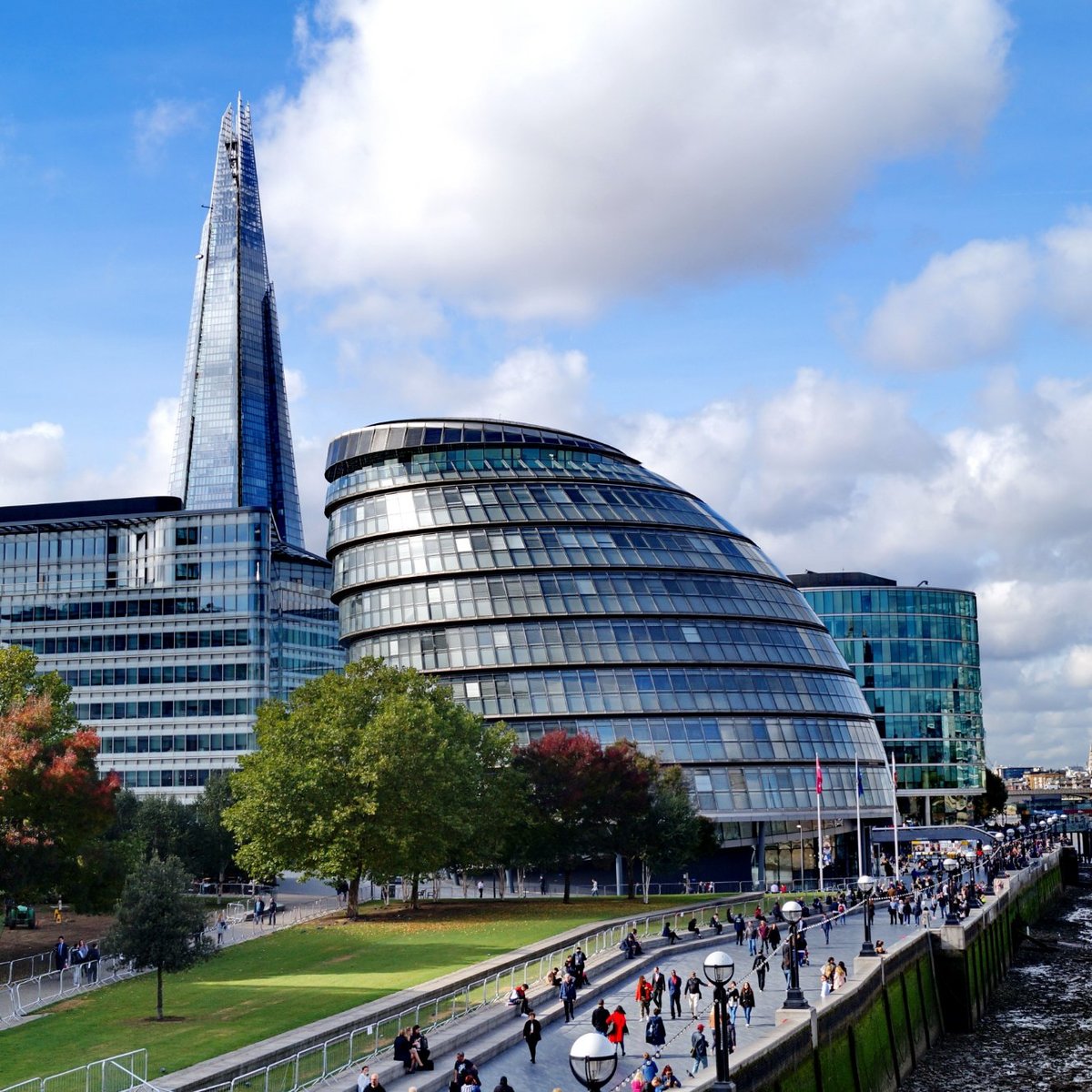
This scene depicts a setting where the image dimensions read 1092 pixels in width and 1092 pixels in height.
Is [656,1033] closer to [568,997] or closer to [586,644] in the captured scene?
[568,997]

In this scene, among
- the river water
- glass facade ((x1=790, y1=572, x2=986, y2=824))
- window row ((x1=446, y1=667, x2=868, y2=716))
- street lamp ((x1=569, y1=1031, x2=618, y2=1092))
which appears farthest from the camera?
glass facade ((x1=790, y1=572, x2=986, y2=824))

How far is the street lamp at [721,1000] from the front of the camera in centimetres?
2848

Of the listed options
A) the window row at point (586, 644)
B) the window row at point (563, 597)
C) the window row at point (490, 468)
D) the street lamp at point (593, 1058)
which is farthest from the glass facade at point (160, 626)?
the street lamp at point (593, 1058)

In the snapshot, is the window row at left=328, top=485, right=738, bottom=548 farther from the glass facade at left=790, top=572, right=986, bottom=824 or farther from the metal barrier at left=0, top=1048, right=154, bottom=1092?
the glass facade at left=790, top=572, right=986, bottom=824

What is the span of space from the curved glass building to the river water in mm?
23914

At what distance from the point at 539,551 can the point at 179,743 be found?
6158 cm

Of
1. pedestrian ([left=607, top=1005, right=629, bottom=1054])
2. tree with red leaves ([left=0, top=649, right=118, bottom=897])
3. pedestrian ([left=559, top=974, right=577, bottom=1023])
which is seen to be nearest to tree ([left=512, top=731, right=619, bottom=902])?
tree with red leaves ([left=0, top=649, right=118, bottom=897])

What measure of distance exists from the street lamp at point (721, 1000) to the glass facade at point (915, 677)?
529 feet

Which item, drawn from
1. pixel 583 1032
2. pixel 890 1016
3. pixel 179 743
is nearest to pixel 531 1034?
pixel 583 1032

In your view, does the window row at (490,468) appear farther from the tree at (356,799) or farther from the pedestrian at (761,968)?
the pedestrian at (761,968)

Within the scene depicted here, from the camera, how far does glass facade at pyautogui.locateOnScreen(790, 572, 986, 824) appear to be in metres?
188

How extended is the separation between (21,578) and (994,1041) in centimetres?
12333

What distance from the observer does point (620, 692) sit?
99.5 meters

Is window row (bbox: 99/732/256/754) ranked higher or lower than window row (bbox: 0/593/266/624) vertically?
lower
